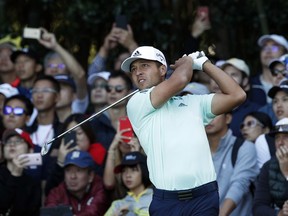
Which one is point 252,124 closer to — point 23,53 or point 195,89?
point 195,89

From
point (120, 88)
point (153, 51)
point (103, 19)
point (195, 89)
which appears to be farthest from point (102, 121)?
point (153, 51)

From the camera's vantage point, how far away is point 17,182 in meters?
9.73

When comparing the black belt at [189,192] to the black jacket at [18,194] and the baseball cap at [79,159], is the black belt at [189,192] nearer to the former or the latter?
the baseball cap at [79,159]

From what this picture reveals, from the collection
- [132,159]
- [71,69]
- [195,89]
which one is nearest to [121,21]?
[71,69]

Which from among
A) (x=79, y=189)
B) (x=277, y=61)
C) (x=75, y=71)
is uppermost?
(x=75, y=71)

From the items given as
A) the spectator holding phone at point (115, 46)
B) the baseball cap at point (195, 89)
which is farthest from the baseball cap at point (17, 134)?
the spectator holding phone at point (115, 46)

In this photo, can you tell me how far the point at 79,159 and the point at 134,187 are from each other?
28.7 inches

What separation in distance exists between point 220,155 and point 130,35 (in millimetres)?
2786

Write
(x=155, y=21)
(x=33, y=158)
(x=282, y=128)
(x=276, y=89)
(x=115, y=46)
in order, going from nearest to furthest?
(x=282, y=128) → (x=276, y=89) → (x=33, y=158) → (x=155, y=21) → (x=115, y=46)

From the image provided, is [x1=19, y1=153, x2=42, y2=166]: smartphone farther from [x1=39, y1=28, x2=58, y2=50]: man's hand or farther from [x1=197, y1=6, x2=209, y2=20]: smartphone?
[x1=197, y1=6, x2=209, y2=20]: smartphone

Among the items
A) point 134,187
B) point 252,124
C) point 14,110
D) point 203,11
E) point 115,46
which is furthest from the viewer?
point 115,46

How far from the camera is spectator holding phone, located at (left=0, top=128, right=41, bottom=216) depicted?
31.8 ft

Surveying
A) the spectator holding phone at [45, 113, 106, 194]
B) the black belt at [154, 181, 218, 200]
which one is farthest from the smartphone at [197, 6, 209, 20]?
the black belt at [154, 181, 218, 200]

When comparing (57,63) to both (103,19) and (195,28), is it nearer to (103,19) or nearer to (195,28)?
(103,19)
